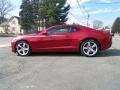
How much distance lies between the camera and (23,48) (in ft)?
37.9

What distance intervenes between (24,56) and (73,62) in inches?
101

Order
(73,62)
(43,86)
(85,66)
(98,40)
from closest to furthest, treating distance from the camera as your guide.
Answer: (43,86), (85,66), (73,62), (98,40)

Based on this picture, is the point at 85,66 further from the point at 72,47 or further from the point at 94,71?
the point at 72,47

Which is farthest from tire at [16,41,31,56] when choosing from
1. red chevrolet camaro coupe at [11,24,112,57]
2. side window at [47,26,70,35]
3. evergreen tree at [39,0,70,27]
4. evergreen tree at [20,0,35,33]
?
evergreen tree at [20,0,35,33]

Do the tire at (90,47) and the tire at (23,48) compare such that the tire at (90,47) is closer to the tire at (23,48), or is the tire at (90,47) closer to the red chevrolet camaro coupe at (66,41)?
the red chevrolet camaro coupe at (66,41)

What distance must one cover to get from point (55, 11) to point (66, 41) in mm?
58354

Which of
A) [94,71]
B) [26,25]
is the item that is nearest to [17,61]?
[94,71]

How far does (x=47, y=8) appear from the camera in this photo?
7106 cm

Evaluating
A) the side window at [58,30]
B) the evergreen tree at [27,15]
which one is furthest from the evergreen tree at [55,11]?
the side window at [58,30]

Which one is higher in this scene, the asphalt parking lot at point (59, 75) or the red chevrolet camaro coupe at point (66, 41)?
the red chevrolet camaro coupe at point (66, 41)

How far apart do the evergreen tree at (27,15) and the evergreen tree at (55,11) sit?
12.0 metres

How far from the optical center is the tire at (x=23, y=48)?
11.5m

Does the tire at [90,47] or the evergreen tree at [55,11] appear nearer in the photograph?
the tire at [90,47]

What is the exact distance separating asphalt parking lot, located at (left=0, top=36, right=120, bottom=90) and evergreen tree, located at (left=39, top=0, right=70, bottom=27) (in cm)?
5805
